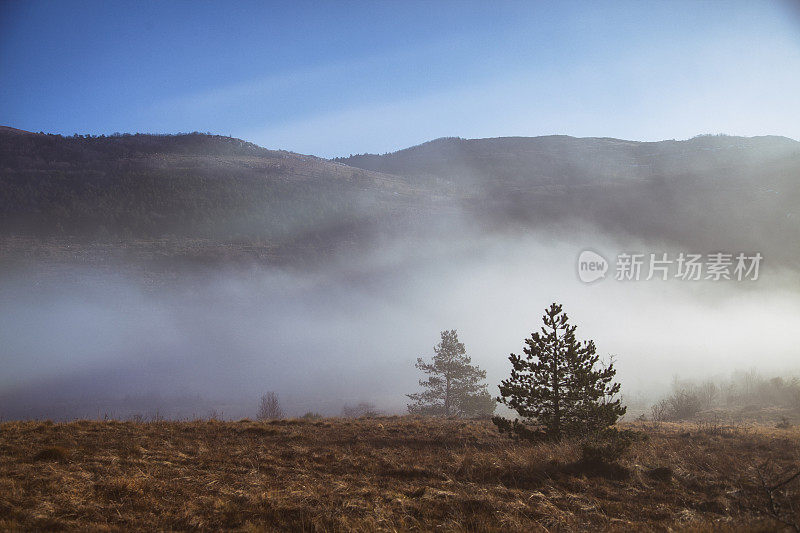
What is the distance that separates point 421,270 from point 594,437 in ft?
271

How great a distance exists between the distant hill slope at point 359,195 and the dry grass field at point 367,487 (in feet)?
257

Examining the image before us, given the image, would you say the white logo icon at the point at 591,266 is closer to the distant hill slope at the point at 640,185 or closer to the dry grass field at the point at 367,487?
the distant hill slope at the point at 640,185

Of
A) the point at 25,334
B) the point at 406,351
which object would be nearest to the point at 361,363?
the point at 406,351

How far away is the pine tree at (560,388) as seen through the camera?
10.6 meters

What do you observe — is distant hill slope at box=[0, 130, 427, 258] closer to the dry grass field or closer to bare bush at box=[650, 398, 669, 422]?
bare bush at box=[650, 398, 669, 422]

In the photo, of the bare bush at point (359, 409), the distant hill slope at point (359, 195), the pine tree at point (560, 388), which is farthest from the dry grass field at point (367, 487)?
the distant hill slope at point (359, 195)

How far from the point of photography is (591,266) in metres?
94.8

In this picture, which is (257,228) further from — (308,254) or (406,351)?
(406,351)

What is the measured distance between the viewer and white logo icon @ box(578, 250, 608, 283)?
92500mm

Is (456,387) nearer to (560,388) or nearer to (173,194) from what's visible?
(560,388)

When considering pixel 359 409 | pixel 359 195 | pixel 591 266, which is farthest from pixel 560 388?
pixel 359 195

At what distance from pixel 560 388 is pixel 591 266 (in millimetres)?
94705

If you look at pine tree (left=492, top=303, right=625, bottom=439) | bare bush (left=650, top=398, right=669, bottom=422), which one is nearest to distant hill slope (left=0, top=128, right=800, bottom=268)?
bare bush (left=650, top=398, right=669, bottom=422)

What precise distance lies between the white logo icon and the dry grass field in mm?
88448
